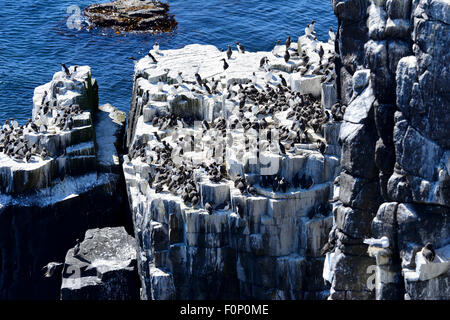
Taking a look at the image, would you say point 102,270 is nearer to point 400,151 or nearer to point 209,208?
point 209,208

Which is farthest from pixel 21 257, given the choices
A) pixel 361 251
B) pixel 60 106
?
pixel 361 251

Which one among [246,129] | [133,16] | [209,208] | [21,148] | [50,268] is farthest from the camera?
[133,16]

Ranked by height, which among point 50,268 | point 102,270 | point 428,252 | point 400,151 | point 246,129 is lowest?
point 50,268

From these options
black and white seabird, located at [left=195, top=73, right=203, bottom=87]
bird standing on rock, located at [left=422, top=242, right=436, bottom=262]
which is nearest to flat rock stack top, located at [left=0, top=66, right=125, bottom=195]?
black and white seabird, located at [left=195, top=73, right=203, bottom=87]

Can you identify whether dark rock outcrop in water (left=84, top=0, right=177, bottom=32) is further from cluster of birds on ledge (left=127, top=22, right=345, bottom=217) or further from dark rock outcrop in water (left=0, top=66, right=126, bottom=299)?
cluster of birds on ledge (left=127, top=22, right=345, bottom=217)

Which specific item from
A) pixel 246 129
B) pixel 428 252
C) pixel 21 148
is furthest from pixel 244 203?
pixel 21 148

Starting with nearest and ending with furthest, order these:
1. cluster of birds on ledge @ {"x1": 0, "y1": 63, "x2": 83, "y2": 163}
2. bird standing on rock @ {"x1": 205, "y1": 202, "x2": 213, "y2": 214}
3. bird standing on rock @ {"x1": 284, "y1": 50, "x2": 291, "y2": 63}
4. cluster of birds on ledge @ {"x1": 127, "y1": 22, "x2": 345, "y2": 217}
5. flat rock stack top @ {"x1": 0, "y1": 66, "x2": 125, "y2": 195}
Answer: bird standing on rock @ {"x1": 205, "y1": 202, "x2": 213, "y2": 214} < cluster of birds on ledge @ {"x1": 127, "y1": 22, "x2": 345, "y2": 217} < flat rock stack top @ {"x1": 0, "y1": 66, "x2": 125, "y2": 195} < cluster of birds on ledge @ {"x1": 0, "y1": 63, "x2": 83, "y2": 163} < bird standing on rock @ {"x1": 284, "y1": 50, "x2": 291, "y2": 63}

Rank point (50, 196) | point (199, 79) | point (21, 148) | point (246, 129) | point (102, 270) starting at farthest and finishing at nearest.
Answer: point (199, 79) < point (21, 148) < point (50, 196) < point (102, 270) < point (246, 129)
